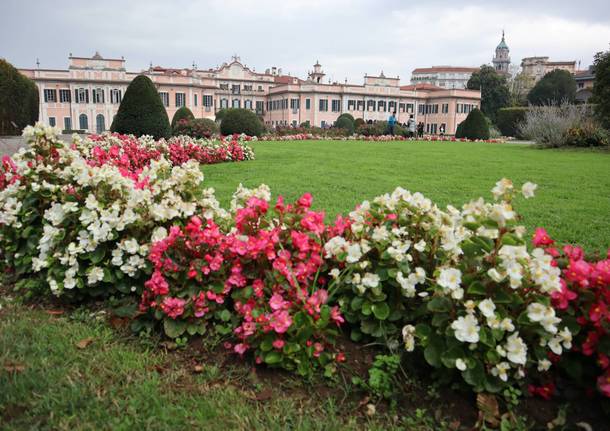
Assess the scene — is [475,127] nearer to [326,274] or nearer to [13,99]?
[13,99]

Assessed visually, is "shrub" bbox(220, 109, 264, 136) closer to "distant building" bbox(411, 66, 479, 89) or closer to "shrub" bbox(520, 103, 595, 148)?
"shrub" bbox(520, 103, 595, 148)

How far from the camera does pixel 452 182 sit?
7.24 metres

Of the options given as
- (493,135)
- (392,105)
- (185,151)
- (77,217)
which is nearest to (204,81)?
(392,105)

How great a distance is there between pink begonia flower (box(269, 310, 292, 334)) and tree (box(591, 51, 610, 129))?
1861 centimetres

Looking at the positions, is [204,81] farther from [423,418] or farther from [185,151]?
[423,418]

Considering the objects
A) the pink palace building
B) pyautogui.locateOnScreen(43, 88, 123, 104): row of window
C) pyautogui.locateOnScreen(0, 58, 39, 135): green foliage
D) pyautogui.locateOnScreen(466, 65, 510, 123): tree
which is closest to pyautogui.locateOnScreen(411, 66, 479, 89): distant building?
the pink palace building

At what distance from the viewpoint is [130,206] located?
2787 millimetres

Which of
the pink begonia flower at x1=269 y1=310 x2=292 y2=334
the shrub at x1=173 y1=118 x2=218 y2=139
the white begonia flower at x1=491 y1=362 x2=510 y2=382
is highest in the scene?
the shrub at x1=173 y1=118 x2=218 y2=139

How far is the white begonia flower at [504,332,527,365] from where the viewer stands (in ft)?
5.96

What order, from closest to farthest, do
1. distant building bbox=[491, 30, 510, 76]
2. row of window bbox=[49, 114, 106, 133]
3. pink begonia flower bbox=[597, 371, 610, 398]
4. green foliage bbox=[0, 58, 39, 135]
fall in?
pink begonia flower bbox=[597, 371, 610, 398], green foliage bbox=[0, 58, 39, 135], row of window bbox=[49, 114, 106, 133], distant building bbox=[491, 30, 510, 76]

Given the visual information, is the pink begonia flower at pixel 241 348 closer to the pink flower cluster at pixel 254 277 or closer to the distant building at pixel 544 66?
the pink flower cluster at pixel 254 277

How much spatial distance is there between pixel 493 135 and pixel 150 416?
2951 centimetres

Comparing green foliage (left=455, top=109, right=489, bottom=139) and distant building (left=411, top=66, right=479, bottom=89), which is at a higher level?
distant building (left=411, top=66, right=479, bottom=89)

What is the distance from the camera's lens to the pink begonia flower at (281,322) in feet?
6.80
